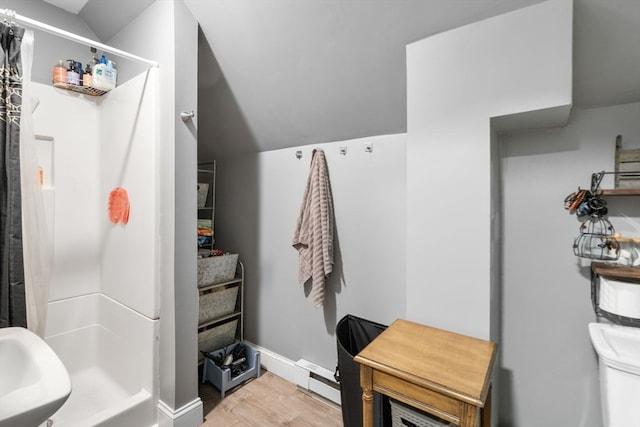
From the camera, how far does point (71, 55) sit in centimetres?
202

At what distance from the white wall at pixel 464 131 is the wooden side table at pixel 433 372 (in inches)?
5.0

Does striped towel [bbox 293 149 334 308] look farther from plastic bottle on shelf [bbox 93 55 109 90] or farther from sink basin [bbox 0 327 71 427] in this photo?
plastic bottle on shelf [bbox 93 55 109 90]

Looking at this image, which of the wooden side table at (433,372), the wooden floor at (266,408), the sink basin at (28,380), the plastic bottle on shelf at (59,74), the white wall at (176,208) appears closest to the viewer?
the sink basin at (28,380)

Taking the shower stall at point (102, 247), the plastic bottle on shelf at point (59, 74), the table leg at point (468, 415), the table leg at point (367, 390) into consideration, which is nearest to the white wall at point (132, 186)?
the shower stall at point (102, 247)

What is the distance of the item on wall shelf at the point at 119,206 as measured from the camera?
1.80m

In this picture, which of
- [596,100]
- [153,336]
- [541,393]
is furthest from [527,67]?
[153,336]

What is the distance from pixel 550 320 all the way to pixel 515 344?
0.64ft

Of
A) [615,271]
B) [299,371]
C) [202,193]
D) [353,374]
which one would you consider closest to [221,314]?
[299,371]

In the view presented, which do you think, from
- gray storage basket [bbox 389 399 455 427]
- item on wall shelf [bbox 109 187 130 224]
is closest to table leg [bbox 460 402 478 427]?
gray storage basket [bbox 389 399 455 427]

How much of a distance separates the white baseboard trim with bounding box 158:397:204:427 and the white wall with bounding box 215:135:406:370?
2.33 ft

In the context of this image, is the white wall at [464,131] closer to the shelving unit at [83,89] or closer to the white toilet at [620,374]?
the white toilet at [620,374]

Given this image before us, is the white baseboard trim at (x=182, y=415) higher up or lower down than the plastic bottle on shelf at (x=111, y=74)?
lower down

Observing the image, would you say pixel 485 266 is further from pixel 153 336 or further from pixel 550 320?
pixel 153 336

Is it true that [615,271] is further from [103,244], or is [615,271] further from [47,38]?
[47,38]
